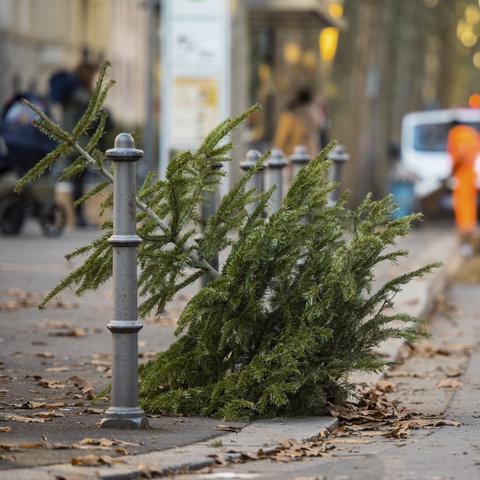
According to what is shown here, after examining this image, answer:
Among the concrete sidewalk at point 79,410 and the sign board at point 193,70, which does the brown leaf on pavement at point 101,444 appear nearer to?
the concrete sidewalk at point 79,410

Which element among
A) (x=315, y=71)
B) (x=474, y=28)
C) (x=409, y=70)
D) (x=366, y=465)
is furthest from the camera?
(x=474, y=28)

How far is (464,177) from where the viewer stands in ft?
84.0

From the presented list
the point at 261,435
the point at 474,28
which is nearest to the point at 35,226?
the point at 261,435

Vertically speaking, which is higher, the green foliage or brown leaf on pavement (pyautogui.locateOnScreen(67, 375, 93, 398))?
the green foliage

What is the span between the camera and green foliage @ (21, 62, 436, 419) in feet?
24.5

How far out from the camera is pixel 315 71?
116 ft

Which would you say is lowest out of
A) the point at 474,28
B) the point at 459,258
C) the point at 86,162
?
the point at 459,258

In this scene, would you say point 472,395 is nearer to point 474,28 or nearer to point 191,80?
point 191,80

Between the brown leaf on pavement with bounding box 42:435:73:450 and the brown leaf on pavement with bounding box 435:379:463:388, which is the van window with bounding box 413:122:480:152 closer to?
the brown leaf on pavement with bounding box 435:379:463:388

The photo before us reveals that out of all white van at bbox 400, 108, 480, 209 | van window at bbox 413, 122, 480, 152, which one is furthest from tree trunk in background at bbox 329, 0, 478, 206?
van window at bbox 413, 122, 480, 152

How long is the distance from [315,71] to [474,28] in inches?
1728

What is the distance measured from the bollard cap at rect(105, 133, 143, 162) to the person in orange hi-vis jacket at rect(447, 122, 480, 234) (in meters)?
18.2

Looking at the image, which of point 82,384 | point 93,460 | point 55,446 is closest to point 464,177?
point 82,384

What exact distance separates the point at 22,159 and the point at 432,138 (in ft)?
47.7
